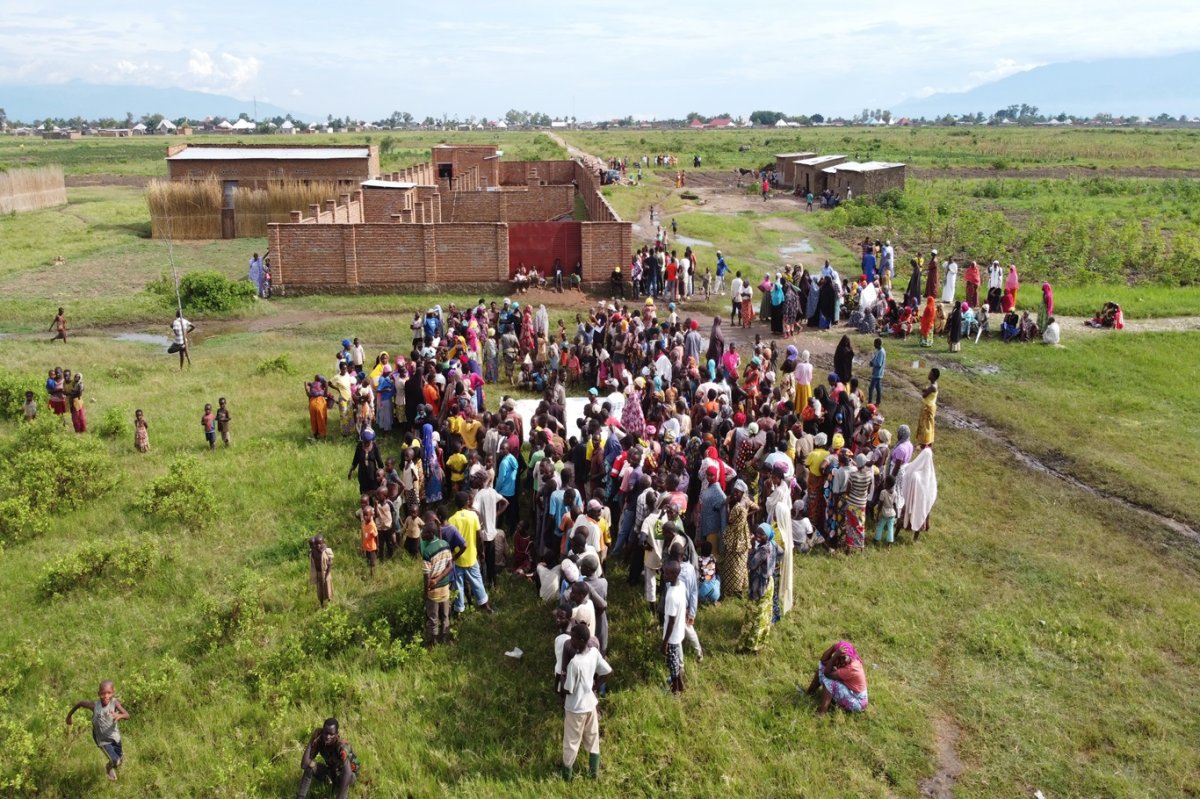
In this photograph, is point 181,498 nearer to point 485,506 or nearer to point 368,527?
point 368,527

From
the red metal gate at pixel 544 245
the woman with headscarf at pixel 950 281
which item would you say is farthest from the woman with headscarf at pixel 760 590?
the red metal gate at pixel 544 245

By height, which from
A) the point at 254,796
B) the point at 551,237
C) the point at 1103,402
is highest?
the point at 551,237

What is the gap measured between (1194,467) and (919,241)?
20727mm

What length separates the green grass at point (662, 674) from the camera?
6629 mm

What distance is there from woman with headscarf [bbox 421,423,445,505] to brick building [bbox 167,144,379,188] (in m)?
29.9

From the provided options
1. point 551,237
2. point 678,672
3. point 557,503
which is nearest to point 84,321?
point 551,237

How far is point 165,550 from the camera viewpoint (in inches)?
396

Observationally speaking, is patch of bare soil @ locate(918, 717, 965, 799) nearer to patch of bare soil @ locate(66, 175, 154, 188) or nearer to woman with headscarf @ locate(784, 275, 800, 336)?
woman with headscarf @ locate(784, 275, 800, 336)

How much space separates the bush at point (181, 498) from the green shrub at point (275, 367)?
5.71 meters

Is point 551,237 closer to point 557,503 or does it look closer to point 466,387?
point 466,387

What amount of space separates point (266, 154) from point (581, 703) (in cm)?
3749

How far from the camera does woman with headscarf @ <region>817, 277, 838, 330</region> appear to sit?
1917 cm

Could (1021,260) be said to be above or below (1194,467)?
above

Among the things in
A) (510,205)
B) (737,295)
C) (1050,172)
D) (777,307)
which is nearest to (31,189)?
(510,205)
